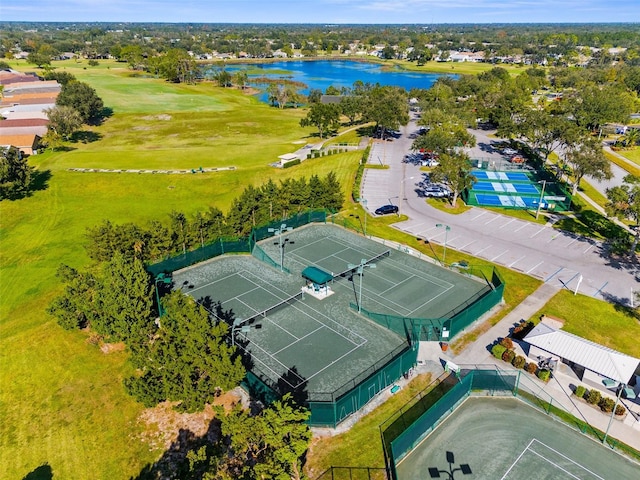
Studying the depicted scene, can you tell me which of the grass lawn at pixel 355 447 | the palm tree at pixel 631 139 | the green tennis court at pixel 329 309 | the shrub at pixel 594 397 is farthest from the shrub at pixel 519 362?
the palm tree at pixel 631 139

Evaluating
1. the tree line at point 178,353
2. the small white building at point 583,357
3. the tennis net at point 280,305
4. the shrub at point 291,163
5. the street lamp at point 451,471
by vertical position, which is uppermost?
Answer: the tree line at point 178,353

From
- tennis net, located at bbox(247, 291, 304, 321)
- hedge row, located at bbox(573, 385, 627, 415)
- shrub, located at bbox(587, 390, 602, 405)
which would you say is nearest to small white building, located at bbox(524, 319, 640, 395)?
hedge row, located at bbox(573, 385, 627, 415)

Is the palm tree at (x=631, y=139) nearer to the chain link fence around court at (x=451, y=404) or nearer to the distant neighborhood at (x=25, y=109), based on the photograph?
the chain link fence around court at (x=451, y=404)

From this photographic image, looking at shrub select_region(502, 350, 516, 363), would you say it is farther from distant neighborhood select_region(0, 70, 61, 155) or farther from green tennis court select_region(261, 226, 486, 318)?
distant neighborhood select_region(0, 70, 61, 155)

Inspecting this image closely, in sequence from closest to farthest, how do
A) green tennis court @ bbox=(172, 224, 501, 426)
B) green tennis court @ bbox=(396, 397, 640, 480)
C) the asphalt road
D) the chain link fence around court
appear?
green tennis court @ bbox=(396, 397, 640, 480) → the chain link fence around court → green tennis court @ bbox=(172, 224, 501, 426) → the asphalt road

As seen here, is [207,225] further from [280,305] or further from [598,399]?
[598,399]
